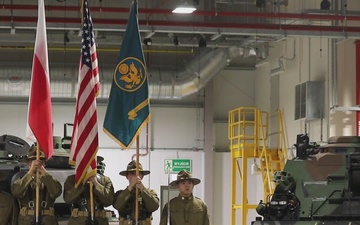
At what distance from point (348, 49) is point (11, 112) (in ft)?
32.3

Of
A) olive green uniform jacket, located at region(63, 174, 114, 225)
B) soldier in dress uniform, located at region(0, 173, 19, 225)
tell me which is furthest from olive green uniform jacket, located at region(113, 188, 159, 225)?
soldier in dress uniform, located at region(0, 173, 19, 225)

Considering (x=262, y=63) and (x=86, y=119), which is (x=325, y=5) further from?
(x=86, y=119)

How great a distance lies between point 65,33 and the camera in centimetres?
2319

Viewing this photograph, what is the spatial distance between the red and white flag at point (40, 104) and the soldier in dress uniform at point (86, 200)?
0.54 metres

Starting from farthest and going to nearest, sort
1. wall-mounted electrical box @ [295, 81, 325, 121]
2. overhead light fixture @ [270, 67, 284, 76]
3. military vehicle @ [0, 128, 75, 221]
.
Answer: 1. overhead light fixture @ [270, 67, 284, 76]
2. wall-mounted electrical box @ [295, 81, 325, 121]
3. military vehicle @ [0, 128, 75, 221]

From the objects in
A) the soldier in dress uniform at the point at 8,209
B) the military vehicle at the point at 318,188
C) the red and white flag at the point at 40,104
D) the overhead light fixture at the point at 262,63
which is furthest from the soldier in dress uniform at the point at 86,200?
the overhead light fixture at the point at 262,63

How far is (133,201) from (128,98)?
1.32 m

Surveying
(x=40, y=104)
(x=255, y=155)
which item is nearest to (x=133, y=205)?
(x=40, y=104)

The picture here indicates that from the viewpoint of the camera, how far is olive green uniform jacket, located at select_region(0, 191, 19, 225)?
12.4 m

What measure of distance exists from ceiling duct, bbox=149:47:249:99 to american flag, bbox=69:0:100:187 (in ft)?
40.9

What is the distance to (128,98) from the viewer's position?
41.1ft

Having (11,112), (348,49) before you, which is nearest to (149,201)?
(348,49)

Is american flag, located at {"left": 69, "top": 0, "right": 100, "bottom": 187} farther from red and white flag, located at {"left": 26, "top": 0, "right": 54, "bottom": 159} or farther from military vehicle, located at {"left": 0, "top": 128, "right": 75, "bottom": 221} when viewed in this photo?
military vehicle, located at {"left": 0, "top": 128, "right": 75, "bottom": 221}

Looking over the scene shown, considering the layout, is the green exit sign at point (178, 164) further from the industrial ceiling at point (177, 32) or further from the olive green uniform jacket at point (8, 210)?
the olive green uniform jacket at point (8, 210)
